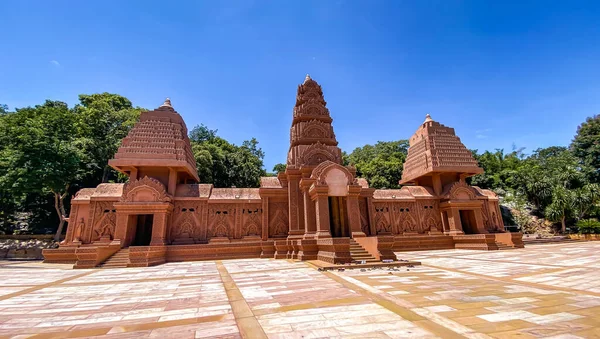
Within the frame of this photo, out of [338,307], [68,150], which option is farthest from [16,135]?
[338,307]

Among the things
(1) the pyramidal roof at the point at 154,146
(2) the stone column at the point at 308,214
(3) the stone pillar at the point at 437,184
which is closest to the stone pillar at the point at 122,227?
(1) the pyramidal roof at the point at 154,146

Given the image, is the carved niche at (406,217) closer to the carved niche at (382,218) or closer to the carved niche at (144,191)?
the carved niche at (382,218)

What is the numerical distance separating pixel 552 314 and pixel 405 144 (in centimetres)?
5211

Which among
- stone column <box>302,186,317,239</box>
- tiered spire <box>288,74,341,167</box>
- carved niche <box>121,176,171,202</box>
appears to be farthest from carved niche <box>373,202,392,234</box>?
carved niche <box>121,176,171,202</box>

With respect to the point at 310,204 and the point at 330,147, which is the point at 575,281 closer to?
the point at 310,204

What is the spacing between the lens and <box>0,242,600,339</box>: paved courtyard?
3805mm

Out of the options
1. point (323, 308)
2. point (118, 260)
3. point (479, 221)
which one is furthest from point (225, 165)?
point (323, 308)

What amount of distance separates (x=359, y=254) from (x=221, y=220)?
32.5 ft

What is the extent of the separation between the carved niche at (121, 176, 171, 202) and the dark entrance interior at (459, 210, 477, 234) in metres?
21.7

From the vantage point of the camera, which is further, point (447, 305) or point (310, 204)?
point (310, 204)

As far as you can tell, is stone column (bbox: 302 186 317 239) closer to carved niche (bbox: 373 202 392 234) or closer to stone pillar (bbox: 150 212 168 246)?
carved niche (bbox: 373 202 392 234)

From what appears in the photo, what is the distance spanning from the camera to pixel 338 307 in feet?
16.2

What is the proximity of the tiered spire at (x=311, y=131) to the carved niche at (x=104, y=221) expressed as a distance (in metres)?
12.0

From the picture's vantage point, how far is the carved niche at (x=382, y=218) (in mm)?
19891
